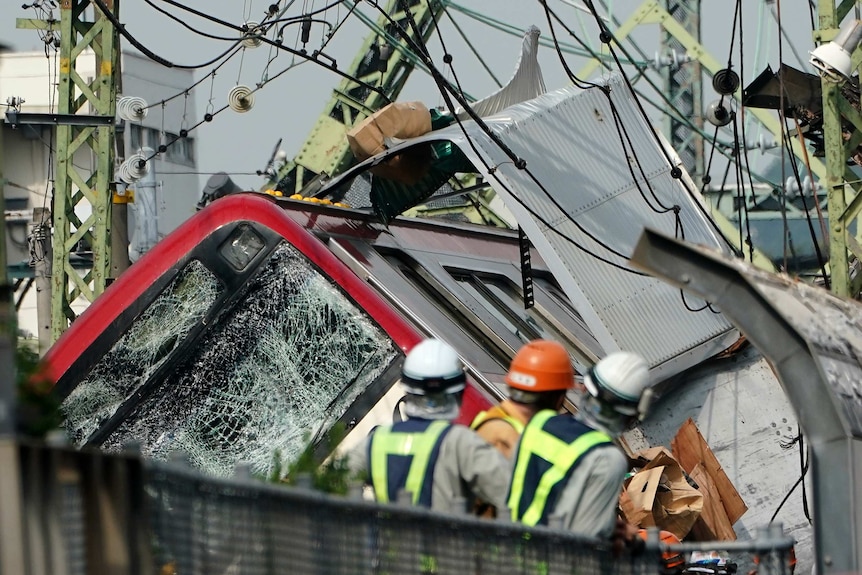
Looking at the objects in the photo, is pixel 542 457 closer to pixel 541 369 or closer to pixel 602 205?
pixel 541 369

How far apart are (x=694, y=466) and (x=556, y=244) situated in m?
1.76

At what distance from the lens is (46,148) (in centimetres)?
4175

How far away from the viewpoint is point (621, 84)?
1359 cm

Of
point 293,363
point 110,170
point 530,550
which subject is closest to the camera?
point 530,550

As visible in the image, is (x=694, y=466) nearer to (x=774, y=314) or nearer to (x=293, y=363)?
(x=293, y=363)

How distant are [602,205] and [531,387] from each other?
6.35m

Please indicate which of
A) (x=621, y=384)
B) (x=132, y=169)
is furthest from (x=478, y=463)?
(x=132, y=169)

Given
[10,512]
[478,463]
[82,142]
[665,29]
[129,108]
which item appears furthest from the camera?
[665,29]

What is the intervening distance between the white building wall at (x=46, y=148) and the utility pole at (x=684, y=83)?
1506cm

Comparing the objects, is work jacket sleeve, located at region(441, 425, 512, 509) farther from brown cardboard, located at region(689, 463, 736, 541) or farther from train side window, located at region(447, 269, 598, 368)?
train side window, located at region(447, 269, 598, 368)

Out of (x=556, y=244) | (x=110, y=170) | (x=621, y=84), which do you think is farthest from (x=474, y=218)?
(x=556, y=244)

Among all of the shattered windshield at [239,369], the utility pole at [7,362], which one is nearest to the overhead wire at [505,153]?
the shattered windshield at [239,369]

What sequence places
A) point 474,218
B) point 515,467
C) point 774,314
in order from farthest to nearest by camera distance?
point 474,218 < point 774,314 < point 515,467

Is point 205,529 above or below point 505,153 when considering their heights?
below
